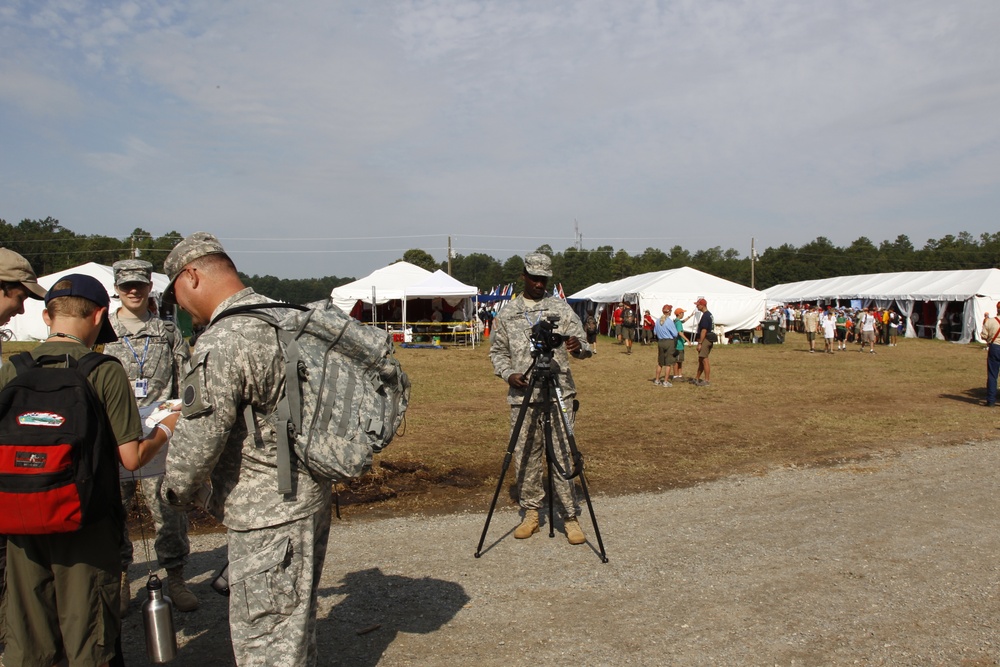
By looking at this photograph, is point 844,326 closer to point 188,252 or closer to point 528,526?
point 528,526

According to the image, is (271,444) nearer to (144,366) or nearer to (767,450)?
(144,366)

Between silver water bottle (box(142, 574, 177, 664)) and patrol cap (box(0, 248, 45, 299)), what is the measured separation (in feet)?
4.84

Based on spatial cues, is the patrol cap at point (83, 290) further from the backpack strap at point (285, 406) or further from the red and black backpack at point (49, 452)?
the backpack strap at point (285, 406)

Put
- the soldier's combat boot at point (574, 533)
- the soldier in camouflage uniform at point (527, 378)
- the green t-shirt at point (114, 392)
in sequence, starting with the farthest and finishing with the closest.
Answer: the soldier in camouflage uniform at point (527, 378) < the soldier's combat boot at point (574, 533) < the green t-shirt at point (114, 392)

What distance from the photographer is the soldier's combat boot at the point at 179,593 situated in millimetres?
3969

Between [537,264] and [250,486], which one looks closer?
[250,486]

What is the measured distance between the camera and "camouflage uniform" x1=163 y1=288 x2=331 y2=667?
2.29 metres

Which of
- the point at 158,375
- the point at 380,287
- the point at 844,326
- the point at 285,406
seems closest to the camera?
the point at 285,406

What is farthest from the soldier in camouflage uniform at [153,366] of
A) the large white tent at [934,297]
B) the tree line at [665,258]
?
the tree line at [665,258]

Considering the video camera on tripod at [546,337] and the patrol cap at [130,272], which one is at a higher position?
the patrol cap at [130,272]

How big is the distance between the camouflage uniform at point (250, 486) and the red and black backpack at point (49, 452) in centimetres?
34

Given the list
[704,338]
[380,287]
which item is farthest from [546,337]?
[380,287]

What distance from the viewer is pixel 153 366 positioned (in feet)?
13.4

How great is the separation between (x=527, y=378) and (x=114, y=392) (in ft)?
9.95
